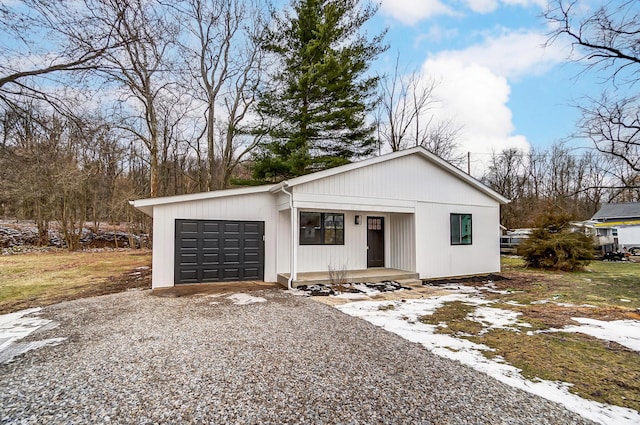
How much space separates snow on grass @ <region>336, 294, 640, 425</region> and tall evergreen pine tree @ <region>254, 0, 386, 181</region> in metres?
8.62

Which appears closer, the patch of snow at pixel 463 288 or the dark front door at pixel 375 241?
the patch of snow at pixel 463 288

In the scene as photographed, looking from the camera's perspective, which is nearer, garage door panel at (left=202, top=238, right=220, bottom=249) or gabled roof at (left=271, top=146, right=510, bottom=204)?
gabled roof at (left=271, top=146, right=510, bottom=204)

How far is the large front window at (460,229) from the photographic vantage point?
10.0 meters

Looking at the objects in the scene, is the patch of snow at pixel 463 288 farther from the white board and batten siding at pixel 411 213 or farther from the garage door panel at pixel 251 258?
the garage door panel at pixel 251 258

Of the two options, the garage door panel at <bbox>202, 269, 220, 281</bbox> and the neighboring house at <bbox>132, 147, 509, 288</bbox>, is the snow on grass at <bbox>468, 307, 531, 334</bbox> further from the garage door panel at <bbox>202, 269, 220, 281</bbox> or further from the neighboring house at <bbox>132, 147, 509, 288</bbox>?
the garage door panel at <bbox>202, 269, 220, 281</bbox>

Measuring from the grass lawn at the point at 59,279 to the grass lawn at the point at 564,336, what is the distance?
7.67 m

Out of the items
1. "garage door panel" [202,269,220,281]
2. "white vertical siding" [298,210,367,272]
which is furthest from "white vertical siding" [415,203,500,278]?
"garage door panel" [202,269,220,281]

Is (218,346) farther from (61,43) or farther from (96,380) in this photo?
(61,43)

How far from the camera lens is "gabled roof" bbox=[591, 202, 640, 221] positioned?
22.2 meters

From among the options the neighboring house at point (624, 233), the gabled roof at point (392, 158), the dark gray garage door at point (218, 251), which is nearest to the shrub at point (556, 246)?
the gabled roof at point (392, 158)

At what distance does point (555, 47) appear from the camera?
8.32 metres

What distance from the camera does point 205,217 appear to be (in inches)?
315

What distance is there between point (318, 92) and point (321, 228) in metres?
7.67

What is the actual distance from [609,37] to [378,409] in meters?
10.9
